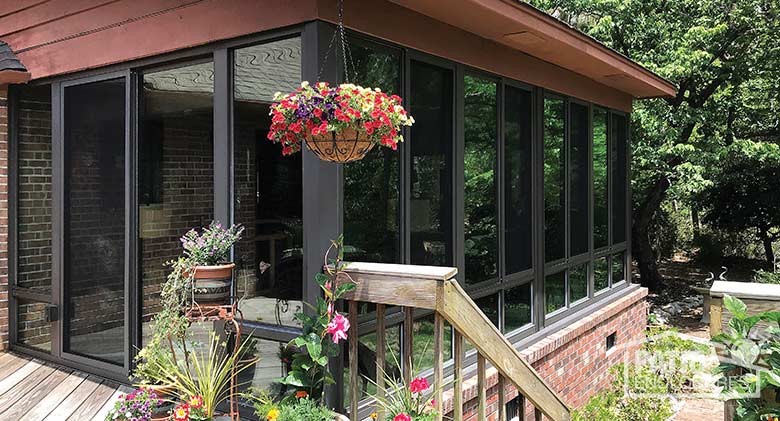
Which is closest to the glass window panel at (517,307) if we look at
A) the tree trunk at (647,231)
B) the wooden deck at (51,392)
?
the wooden deck at (51,392)

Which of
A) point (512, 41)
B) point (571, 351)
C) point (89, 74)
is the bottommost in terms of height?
point (571, 351)

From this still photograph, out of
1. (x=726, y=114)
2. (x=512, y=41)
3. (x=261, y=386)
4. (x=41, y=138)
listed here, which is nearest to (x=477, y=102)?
(x=512, y=41)

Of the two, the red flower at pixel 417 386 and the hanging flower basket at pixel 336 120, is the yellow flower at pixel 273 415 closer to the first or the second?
the red flower at pixel 417 386

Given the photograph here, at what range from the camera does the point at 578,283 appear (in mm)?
6242

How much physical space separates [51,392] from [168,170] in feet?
5.13

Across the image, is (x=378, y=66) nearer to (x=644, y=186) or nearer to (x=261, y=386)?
(x=261, y=386)

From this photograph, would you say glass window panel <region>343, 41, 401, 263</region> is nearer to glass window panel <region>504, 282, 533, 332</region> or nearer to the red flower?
the red flower

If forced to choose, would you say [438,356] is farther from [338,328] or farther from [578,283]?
[578,283]

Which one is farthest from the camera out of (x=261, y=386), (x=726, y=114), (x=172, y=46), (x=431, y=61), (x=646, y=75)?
(x=726, y=114)

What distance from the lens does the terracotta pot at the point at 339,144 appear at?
2678 mm

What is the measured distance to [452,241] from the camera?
168 inches

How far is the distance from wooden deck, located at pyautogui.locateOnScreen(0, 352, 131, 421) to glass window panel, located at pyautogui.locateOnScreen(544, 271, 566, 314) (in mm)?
3458

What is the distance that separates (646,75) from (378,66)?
3.98m

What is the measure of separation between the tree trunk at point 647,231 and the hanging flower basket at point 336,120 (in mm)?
8601
